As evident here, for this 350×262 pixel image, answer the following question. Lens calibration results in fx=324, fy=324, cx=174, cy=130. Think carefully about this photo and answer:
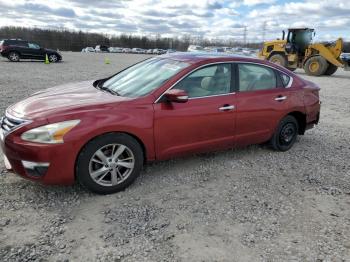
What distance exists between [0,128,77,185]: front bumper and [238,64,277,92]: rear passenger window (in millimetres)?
2540

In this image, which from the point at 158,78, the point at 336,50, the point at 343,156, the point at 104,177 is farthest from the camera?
the point at 336,50

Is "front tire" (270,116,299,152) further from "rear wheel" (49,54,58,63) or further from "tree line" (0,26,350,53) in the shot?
"tree line" (0,26,350,53)

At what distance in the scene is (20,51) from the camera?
22.5m

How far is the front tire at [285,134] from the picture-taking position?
205 inches

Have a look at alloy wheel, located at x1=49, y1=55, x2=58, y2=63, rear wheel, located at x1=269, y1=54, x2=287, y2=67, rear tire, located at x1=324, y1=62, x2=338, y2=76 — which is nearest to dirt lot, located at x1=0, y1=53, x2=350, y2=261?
rear wheel, located at x1=269, y1=54, x2=287, y2=67

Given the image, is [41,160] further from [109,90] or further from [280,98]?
[280,98]

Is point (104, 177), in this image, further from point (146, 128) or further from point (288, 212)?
point (288, 212)

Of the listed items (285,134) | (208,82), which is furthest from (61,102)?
(285,134)

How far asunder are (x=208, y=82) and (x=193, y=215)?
5.97 ft

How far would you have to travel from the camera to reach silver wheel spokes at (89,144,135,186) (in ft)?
11.7

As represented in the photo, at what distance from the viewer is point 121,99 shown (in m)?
3.78

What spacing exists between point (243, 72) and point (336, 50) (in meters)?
15.9

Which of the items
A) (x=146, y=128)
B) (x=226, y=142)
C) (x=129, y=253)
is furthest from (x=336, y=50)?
(x=129, y=253)

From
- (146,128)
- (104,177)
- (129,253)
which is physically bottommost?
(129,253)
